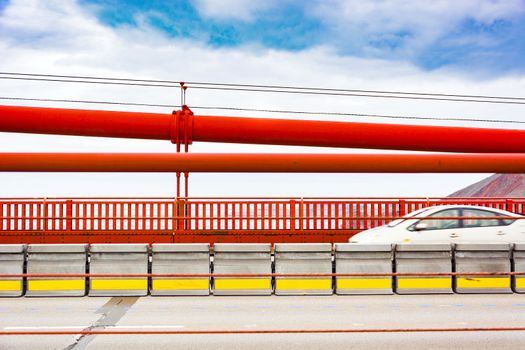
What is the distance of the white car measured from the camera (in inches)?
482

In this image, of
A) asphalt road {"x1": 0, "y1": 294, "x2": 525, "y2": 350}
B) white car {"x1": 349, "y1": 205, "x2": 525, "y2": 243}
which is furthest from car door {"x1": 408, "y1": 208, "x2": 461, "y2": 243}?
asphalt road {"x1": 0, "y1": 294, "x2": 525, "y2": 350}

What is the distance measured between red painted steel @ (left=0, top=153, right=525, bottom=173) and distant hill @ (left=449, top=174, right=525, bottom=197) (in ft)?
239

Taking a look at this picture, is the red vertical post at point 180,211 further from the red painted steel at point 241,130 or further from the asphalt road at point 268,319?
the asphalt road at point 268,319

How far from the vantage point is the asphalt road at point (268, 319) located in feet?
22.3

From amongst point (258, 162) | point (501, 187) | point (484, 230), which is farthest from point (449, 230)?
point (501, 187)

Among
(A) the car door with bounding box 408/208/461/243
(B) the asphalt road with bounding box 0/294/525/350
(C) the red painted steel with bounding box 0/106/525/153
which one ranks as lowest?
(B) the asphalt road with bounding box 0/294/525/350

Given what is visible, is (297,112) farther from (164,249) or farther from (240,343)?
(240,343)

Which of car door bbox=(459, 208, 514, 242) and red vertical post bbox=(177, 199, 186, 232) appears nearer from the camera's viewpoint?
car door bbox=(459, 208, 514, 242)

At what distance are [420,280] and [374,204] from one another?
645 cm

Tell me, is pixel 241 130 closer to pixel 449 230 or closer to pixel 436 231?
pixel 436 231

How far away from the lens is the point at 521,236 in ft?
40.7

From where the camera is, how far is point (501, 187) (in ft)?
288

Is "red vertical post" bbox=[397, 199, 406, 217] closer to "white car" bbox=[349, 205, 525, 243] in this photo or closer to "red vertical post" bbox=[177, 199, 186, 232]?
"white car" bbox=[349, 205, 525, 243]

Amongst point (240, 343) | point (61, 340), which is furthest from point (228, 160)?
point (61, 340)
